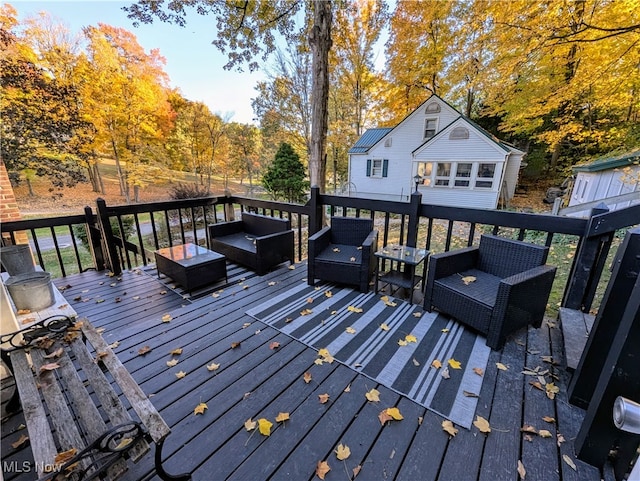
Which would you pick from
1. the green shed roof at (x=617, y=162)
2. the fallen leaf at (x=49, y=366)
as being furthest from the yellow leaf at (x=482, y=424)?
the green shed roof at (x=617, y=162)

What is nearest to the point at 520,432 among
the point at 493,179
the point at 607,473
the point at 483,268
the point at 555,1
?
the point at 607,473

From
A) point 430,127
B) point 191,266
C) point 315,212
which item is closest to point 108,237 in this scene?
point 191,266

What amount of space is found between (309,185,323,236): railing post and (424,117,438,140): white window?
10.0m

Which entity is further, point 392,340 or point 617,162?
point 617,162

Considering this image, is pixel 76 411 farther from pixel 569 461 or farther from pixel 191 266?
pixel 569 461

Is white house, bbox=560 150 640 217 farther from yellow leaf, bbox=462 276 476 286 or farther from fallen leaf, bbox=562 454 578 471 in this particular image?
fallen leaf, bbox=562 454 578 471

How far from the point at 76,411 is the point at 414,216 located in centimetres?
314

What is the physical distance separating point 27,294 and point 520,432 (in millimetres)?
3542

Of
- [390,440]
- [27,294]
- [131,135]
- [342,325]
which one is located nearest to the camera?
[390,440]

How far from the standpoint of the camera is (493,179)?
10.0 meters

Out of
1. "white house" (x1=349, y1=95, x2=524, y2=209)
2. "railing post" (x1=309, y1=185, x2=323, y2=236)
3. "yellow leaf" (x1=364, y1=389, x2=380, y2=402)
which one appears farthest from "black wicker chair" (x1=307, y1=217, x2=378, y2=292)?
"white house" (x1=349, y1=95, x2=524, y2=209)

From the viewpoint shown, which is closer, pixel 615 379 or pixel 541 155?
pixel 615 379

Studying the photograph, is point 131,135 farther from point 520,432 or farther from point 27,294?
point 520,432

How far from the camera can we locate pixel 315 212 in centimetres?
386
